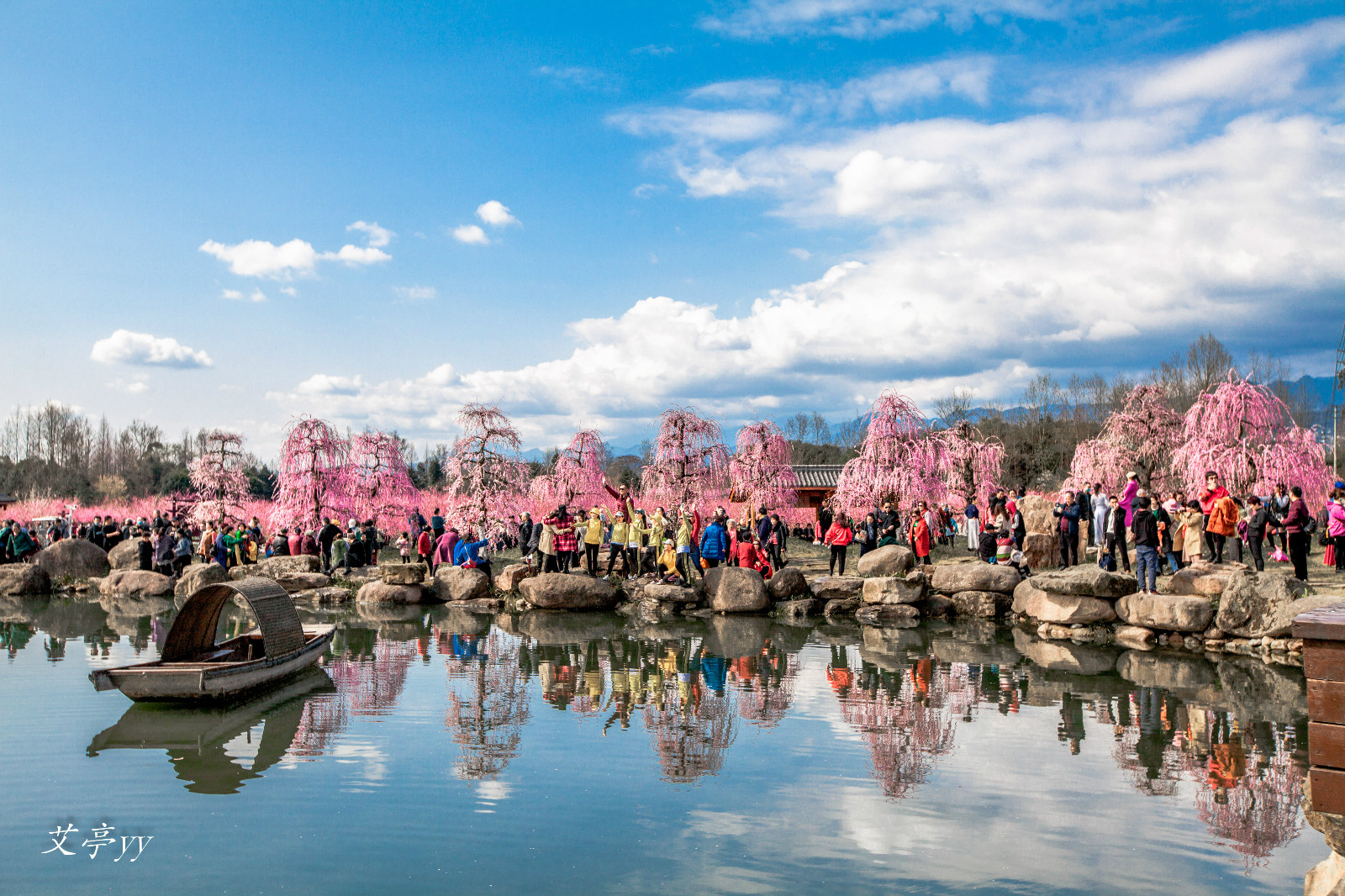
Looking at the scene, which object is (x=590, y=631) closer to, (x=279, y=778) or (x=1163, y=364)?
(x=279, y=778)

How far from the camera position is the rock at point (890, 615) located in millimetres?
19312

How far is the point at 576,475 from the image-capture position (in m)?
32.3

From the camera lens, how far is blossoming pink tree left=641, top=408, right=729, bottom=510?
1208 inches

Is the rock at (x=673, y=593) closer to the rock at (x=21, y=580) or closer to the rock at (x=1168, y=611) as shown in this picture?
the rock at (x=1168, y=611)

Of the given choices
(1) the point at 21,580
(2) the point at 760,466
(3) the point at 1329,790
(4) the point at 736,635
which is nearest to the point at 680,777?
(3) the point at 1329,790

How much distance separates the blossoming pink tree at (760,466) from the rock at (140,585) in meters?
17.9

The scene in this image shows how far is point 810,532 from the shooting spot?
3750 cm

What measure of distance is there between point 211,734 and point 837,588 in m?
13.5

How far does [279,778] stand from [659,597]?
1222 centimetres

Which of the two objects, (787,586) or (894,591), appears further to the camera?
(787,586)

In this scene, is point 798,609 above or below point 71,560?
below

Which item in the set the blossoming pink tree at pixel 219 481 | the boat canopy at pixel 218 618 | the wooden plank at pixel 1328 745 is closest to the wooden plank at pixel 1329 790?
the wooden plank at pixel 1328 745

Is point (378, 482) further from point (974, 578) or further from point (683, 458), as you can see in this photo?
point (974, 578)

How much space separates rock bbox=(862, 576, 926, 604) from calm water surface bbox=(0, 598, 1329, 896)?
3968 millimetres
